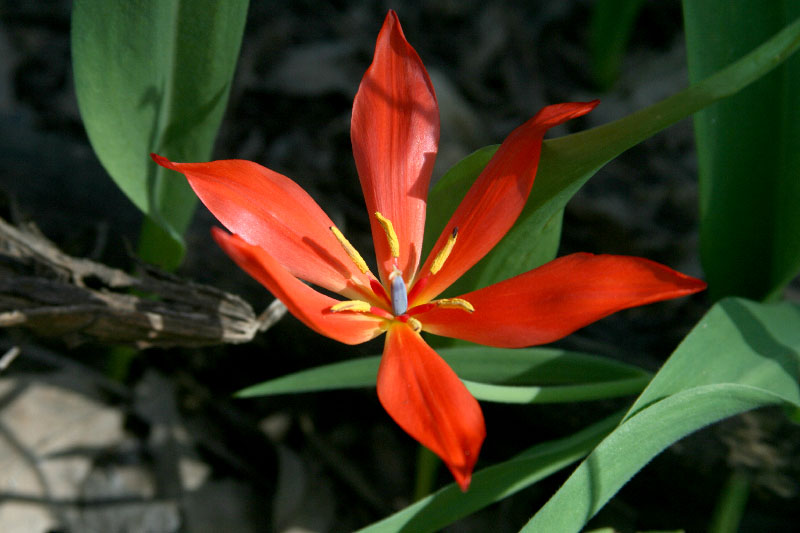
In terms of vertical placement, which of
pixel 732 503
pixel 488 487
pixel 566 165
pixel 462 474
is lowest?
pixel 732 503

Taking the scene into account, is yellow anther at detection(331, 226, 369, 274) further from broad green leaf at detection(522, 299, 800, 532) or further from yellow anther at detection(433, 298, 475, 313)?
broad green leaf at detection(522, 299, 800, 532)

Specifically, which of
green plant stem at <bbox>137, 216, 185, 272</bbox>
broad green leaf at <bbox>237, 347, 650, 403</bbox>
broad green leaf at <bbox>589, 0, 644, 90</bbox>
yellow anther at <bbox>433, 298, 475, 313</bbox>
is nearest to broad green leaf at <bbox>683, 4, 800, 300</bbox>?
broad green leaf at <bbox>237, 347, 650, 403</bbox>

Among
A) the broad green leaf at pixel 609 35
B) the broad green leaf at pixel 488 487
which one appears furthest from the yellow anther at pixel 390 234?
the broad green leaf at pixel 609 35

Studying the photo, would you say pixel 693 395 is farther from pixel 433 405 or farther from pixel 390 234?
pixel 390 234

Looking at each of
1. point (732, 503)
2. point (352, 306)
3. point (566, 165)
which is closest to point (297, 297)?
point (352, 306)

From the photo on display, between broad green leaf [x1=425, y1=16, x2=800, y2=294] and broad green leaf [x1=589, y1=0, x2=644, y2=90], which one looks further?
broad green leaf [x1=589, y1=0, x2=644, y2=90]
